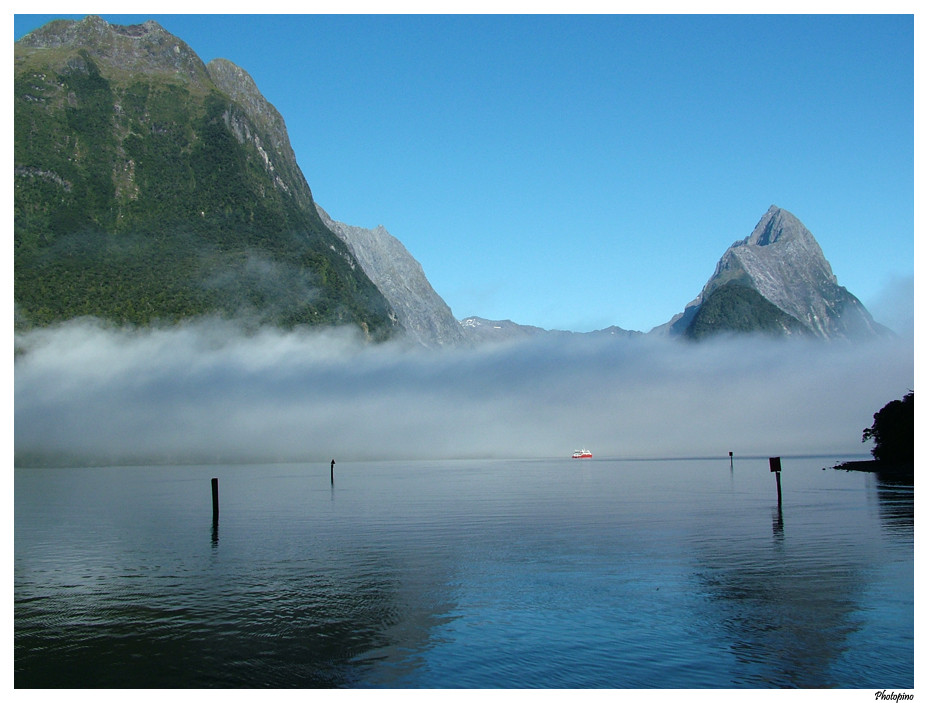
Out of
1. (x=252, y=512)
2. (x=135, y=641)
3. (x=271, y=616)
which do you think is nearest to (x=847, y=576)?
(x=271, y=616)

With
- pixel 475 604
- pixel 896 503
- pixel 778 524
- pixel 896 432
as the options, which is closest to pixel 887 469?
pixel 896 432

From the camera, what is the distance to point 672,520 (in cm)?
6456

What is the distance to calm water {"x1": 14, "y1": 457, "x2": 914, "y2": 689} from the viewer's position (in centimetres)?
2128

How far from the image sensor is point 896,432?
146500 millimetres

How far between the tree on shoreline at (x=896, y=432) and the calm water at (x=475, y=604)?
89265 millimetres

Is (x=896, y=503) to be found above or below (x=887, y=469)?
above

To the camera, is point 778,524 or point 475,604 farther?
point 778,524

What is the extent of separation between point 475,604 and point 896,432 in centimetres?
14158

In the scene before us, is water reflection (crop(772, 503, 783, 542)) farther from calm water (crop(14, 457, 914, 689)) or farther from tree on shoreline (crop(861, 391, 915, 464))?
tree on shoreline (crop(861, 391, 915, 464))

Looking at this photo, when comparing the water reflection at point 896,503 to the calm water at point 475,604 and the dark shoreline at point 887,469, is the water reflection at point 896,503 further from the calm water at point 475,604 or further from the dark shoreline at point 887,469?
the dark shoreline at point 887,469

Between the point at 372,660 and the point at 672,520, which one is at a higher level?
the point at 372,660

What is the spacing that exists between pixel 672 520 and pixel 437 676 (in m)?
47.5

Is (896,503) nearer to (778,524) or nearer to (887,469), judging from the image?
(778,524)
